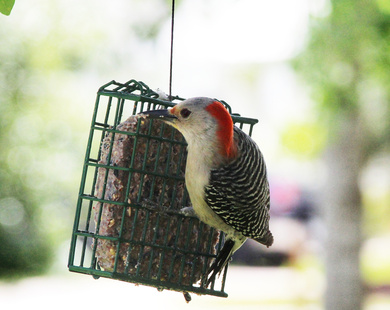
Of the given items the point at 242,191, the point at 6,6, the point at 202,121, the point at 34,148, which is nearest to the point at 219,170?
the point at 242,191

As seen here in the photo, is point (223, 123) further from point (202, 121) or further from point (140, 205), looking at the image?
point (140, 205)

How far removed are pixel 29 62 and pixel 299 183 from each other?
12837 millimetres

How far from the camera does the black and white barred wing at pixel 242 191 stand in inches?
176

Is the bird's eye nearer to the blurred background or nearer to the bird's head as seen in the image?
the bird's head

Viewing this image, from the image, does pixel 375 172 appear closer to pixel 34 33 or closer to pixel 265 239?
pixel 34 33

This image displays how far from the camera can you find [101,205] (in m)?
4.50

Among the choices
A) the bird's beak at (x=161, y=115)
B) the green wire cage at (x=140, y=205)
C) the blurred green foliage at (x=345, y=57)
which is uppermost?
the blurred green foliage at (x=345, y=57)

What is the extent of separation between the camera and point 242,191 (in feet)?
14.9

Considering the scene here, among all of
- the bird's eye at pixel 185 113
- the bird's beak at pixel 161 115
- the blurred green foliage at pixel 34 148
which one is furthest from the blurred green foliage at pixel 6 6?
the blurred green foliage at pixel 34 148

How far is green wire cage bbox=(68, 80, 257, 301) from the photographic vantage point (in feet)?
14.5

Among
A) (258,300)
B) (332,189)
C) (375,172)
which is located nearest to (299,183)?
(375,172)

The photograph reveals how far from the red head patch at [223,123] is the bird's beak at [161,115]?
0.24 meters

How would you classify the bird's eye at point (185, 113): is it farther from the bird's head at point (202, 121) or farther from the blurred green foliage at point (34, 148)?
the blurred green foliage at point (34, 148)

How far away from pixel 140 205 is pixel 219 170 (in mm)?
578
